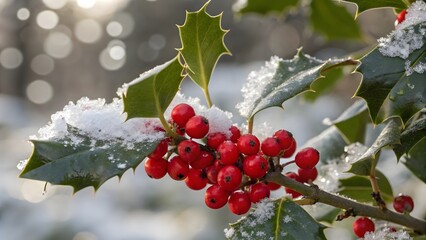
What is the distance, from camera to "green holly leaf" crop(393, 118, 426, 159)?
0.91 meters

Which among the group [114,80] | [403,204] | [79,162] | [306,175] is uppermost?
[79,162]

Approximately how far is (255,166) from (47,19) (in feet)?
35.5

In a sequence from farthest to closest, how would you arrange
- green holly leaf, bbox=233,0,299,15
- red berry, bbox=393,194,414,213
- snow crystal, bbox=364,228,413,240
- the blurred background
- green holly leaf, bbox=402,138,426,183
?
the blurred background < green holly leaf, bbox=233,0,299,15 < green holly leaf, bbox=402,138,426,183 < red berry, bbox=393,194,414,213 < snow crystal, bbox=364,228,413,240

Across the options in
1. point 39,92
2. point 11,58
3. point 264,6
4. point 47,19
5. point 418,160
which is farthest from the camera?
point 39,92

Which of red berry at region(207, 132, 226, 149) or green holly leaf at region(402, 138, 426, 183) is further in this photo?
green holly leaf at region(402, 138, 426, 183)

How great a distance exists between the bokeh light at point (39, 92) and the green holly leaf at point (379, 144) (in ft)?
42.7

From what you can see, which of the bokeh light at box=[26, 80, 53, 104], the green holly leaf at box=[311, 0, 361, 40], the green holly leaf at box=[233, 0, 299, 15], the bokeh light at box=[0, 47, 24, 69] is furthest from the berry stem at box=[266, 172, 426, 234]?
the bokeh light at box=[26, 80, 53, 104]

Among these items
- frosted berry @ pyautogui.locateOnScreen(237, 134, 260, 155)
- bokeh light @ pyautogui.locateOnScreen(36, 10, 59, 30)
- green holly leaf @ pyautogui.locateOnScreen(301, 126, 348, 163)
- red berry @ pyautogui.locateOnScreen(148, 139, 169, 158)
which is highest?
red berry @ pyautogui.locateOnScreen(148, 139, 169, 158)

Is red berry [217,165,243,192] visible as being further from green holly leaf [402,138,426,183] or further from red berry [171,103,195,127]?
green holly leaf [402,138,426,183]

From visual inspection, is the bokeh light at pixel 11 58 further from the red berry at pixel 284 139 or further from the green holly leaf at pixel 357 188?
the red berry at pixel 284 139

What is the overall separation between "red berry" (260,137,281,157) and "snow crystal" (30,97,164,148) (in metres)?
0.16

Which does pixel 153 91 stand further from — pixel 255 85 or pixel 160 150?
pixel 255 85

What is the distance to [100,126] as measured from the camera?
2.79ft

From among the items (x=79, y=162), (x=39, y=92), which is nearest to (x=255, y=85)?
(x=79, y=162)
